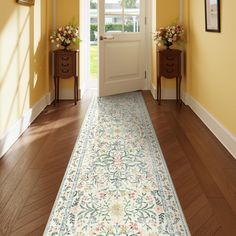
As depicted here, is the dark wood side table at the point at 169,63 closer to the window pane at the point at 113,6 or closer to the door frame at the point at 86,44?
the door frame at the point at 86,44

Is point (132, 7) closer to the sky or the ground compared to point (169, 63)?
closer to the sky

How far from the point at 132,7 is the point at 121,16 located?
26 cm

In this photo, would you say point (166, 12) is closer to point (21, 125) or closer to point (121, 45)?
point (121, 45)

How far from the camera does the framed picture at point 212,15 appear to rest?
11.6ft

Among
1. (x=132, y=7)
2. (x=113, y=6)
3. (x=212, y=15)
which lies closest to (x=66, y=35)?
(x=113, y=6)

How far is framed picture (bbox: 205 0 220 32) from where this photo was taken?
3.55 metres

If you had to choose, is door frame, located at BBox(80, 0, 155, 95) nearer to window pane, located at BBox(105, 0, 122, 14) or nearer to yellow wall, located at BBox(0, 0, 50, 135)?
window pane, located at BBox(105, 0, 122, 14)

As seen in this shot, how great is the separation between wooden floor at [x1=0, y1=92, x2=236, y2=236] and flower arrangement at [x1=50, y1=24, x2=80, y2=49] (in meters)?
1.29

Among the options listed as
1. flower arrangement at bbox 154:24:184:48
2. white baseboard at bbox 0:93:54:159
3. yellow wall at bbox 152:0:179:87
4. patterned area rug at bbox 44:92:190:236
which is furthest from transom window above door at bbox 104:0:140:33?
patterned area rug at bbox 44:92:190:236

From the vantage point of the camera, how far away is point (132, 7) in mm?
5926

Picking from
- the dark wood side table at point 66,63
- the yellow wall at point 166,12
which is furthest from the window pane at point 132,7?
the dark wood side table at point 66,63

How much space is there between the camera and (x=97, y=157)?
3012 mm

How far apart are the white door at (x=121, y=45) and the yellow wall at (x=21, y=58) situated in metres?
1.08

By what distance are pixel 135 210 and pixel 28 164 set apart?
3.69 ft
